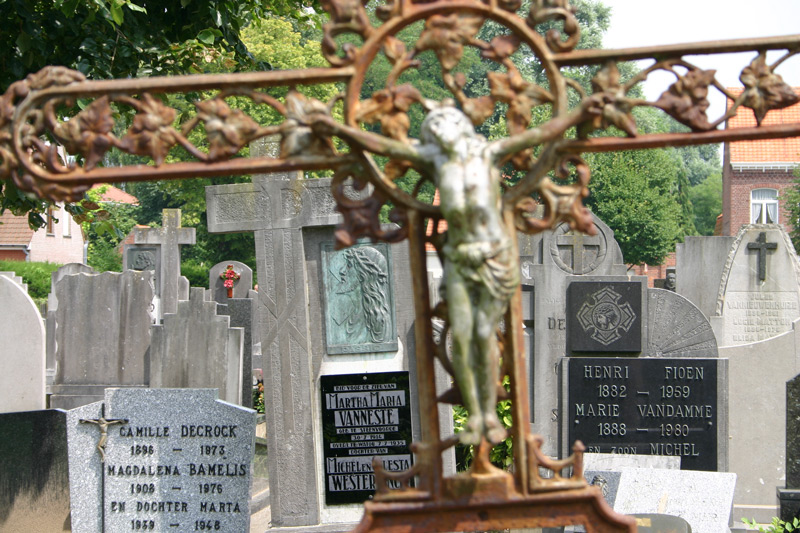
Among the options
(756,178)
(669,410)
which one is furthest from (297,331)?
(756,178)

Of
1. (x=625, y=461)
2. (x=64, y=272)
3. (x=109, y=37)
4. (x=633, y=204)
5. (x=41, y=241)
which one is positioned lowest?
(x=625, y=461)

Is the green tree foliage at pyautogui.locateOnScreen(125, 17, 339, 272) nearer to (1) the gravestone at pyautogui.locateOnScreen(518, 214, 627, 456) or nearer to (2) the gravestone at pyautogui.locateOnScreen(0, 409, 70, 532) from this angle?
(1) the gravestone at pyautogui.locateOnScreen(518, 214, 627, 456)

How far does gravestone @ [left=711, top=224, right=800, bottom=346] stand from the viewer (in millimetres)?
13812

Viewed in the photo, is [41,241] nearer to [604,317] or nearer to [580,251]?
[580,251]

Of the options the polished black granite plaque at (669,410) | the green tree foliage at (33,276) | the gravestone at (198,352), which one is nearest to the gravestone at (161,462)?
the gravestone at (198,352)

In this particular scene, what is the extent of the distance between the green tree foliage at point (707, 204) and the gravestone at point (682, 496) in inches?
2569

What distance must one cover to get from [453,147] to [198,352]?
281 inches

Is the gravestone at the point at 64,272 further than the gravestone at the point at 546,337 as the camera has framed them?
Yes

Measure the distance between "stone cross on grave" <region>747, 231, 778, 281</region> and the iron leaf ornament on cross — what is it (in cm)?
1106

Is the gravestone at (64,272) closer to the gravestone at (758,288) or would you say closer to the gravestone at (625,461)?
the gravestone at (758,288)

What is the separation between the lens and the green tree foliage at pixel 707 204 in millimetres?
69875

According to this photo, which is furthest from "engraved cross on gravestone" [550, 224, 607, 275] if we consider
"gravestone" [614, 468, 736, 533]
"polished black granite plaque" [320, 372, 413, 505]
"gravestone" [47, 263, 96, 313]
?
"gravestone" [47, 263, 96, 313]

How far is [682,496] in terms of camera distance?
6.61 m

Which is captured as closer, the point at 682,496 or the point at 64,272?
the point at 682,496
